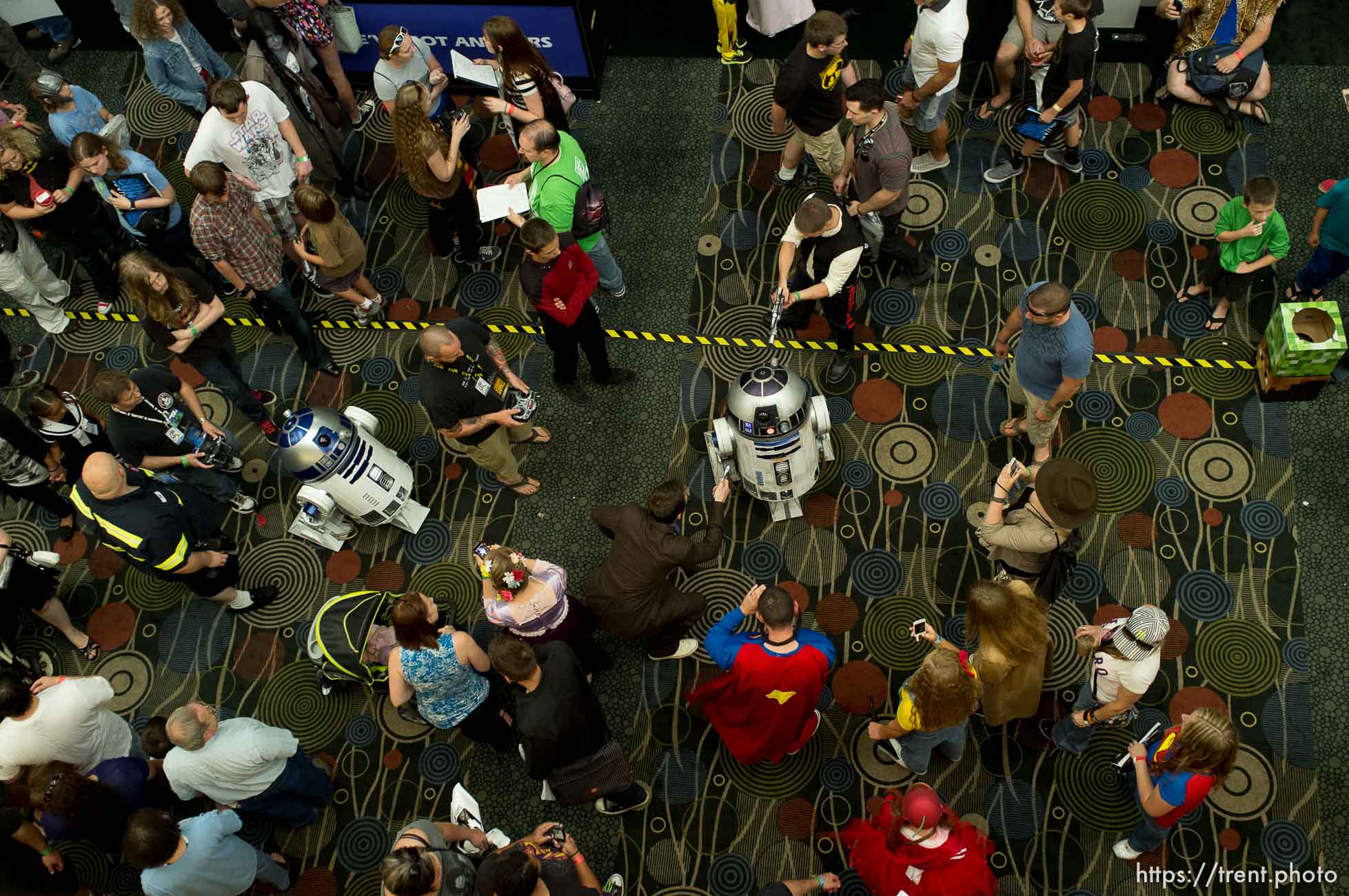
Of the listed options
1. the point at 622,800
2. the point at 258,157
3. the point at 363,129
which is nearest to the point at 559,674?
the point at 622,800

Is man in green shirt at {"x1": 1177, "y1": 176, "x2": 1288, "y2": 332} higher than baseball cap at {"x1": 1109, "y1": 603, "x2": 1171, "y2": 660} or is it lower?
higher

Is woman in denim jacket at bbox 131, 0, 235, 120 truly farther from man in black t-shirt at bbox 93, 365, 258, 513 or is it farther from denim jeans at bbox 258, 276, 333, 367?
man in black t-shirt at bbox 93, 365, 258, 513

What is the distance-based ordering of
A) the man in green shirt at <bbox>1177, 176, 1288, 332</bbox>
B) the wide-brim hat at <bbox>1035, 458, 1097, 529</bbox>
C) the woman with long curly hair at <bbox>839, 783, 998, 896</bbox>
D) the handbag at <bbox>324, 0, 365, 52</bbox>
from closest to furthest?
the woman with long curly hair at <bbox>839, 783, 998, 896</bbox> < the wide-brim hat at <bbox>1035, 458, 1097, 529</bbox> < the man in green shirt at <bbox>1177, 176, 1288, 332</bbox> < the handbag at <bbox>324, 0, 365, 52</bbox>

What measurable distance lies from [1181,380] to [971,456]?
1.37 metres

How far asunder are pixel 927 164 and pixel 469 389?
3.68 metres

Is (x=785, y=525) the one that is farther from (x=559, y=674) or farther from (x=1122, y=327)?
(x=1122, y=327)

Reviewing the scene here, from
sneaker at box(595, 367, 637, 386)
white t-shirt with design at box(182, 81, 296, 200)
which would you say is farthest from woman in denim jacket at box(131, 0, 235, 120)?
sneaker at box(595, 367, 637, 386)

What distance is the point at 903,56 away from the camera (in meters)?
7.82

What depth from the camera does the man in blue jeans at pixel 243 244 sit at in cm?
593

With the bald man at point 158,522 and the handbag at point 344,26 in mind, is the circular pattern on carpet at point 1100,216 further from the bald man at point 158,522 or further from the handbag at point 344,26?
the bald man at point 158,522

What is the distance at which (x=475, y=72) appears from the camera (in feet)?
22.9

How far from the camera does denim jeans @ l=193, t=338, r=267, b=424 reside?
6.28m

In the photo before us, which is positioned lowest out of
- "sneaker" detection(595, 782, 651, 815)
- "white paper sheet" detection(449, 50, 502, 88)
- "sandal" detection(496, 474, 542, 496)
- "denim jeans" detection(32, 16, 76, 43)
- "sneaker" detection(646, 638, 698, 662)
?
"sneaker" detection(595, 782, 651, 815)

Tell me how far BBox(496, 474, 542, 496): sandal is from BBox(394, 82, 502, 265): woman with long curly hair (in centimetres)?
179
